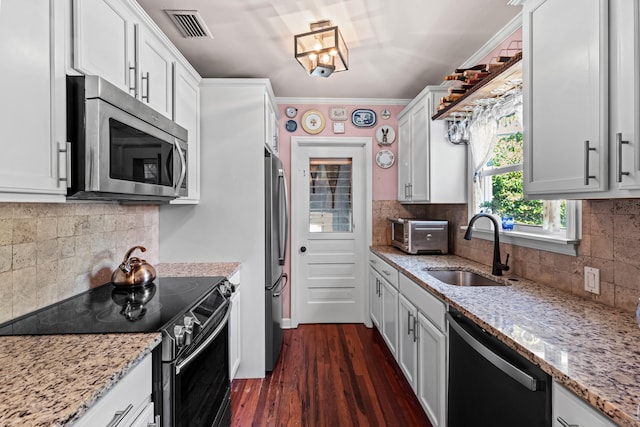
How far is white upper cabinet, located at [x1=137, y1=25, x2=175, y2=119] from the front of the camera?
1708 millimetres

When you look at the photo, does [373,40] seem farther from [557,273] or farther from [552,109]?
[557,273]

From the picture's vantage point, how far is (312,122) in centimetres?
364

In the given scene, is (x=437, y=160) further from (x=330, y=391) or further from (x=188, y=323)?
(x=188, y=323)

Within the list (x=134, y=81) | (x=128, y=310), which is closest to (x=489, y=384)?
(x=128, y=310)

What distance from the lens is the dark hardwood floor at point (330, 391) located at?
83.3 inches

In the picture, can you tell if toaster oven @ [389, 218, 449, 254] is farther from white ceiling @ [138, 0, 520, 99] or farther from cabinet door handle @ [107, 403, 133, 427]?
cabinet door handle @ [107, 403, 133, 427]

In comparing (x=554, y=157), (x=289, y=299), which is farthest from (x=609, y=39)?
(x=289, y=299)

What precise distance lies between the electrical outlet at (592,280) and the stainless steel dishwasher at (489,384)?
0.59m

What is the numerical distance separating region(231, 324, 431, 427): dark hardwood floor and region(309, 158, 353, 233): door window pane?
48.4 inches

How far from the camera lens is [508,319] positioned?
1320 millimetres

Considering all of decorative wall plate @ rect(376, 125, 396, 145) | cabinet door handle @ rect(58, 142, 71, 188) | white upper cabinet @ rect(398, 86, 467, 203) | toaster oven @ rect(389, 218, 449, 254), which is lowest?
toaster oven @ rect(389, 218, 449, 254)

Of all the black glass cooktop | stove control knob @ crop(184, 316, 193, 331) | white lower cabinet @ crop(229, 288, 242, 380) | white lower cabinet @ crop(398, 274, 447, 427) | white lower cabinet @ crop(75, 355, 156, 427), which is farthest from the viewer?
white lower cabinet @ crop(229, 288, 242, 380)

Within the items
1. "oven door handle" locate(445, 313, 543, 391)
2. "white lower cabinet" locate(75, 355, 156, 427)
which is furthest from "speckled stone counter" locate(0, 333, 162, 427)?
"oven door handle" locate(445, 313, 543, 391)

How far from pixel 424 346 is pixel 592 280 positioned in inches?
36.1
